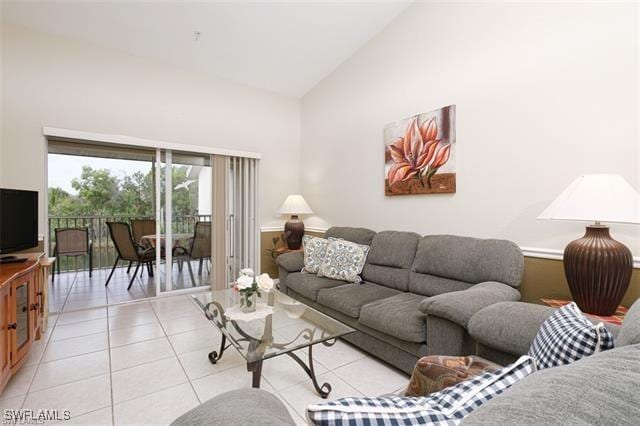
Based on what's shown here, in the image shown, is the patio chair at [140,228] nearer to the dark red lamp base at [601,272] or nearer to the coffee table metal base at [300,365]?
the coffee table metal base at [300,365]

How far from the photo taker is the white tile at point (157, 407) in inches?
65.6

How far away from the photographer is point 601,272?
5.59ft

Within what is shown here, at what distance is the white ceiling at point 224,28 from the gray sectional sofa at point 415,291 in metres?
2.36

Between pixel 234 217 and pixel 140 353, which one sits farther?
pixel 234 217

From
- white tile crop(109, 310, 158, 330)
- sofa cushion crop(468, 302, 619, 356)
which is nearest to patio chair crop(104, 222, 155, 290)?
white tile crop(109, 310, 158, 330)

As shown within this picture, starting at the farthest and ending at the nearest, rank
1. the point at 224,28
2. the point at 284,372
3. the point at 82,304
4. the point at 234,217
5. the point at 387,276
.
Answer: the point at 234,217
the point at 82,304
the point at 224,28
the point at 387,276
the point at 284,372

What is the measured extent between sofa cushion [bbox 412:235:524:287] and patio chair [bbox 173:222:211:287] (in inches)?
111

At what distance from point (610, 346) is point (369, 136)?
309 cm

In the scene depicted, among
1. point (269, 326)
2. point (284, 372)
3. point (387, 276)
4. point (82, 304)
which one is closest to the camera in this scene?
point (269, 326)

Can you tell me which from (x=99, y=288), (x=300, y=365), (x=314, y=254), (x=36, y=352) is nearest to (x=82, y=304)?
(x=99, y=288)

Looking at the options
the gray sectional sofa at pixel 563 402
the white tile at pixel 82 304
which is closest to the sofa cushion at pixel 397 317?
the gray sectional sofa at pixel 563 402

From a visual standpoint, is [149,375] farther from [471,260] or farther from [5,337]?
[471,260]

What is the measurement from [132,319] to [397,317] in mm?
2730

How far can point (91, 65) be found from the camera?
3326mm
